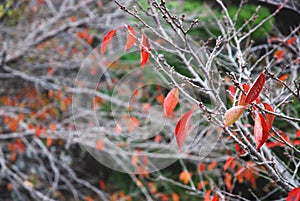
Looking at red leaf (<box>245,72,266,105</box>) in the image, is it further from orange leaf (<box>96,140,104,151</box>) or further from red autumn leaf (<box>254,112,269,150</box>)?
orange leaf (<box>96,140,104,151</box>)

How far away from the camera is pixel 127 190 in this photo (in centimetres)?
386

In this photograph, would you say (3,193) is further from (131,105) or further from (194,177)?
(194,177)

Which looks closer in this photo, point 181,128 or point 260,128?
point 260,128

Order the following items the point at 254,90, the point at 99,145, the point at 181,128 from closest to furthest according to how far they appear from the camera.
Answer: the point at 254,90, the point at 181,128, the point at 99,145

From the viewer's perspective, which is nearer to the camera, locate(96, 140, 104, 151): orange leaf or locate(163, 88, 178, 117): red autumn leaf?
locate(163, 88, 178, 117): red autumn leaf

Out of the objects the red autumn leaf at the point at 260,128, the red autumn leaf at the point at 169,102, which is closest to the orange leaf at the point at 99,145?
the red autumn leaf at the point at 169,102

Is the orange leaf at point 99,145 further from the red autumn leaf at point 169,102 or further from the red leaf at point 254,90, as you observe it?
the red leaf at point 254,90

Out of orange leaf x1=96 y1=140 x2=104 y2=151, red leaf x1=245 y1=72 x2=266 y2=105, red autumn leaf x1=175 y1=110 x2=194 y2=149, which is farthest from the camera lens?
orange leaf x1=96 y1=140 x2=104 y2=151

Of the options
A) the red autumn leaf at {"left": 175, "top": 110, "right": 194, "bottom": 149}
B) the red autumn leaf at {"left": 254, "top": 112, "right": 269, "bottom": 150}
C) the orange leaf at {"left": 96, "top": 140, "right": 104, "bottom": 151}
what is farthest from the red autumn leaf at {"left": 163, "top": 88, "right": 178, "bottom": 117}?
the orange leaf at {"left": 96, "top": 140, "right": 104, "bottom": 151}

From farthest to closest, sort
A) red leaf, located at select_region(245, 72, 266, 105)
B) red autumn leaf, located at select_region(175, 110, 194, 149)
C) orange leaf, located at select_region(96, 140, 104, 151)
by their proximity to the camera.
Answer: orange leaf, located at select_region(96, 140, 104, 151), red autumn leaf, located at select_region(175, 110, 194, 149), red leaf, located at select_region(245, 72, 266, 105)

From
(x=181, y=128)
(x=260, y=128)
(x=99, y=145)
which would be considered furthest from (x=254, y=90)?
(x=99, y=145)

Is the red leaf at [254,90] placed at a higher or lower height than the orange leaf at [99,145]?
higher

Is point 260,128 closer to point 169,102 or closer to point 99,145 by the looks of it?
point 169,102

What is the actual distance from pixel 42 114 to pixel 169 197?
1644 mm
